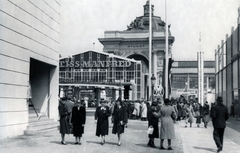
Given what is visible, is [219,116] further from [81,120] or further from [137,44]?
[137,44]

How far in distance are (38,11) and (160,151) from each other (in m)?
9.82

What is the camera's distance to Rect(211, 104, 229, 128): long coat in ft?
36.9

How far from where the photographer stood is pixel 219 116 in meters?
11.4

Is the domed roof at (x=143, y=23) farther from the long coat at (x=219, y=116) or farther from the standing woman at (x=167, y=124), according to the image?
the standing woman at (x=167, y=124)

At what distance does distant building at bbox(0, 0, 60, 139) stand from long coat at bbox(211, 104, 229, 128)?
779 centimetres

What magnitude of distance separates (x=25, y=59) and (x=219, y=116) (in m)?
8.95

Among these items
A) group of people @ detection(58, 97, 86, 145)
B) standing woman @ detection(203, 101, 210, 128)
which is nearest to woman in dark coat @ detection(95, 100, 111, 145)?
group of people @ detection(58, 97, 86, 145)

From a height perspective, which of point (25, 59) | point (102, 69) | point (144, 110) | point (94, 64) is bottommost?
point (144, 110)

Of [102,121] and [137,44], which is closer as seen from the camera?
[102,121]

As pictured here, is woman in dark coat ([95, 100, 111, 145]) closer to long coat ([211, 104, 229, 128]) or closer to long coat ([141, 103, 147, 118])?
long coat ([211, 104, 229, 128])

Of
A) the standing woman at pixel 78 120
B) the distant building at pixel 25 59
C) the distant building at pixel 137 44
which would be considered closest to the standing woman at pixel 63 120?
the standing woman at pixel 78 120

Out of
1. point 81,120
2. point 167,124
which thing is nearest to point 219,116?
point 167,124

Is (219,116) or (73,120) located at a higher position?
(219,116)

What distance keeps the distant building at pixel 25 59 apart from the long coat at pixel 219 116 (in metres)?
7.79
